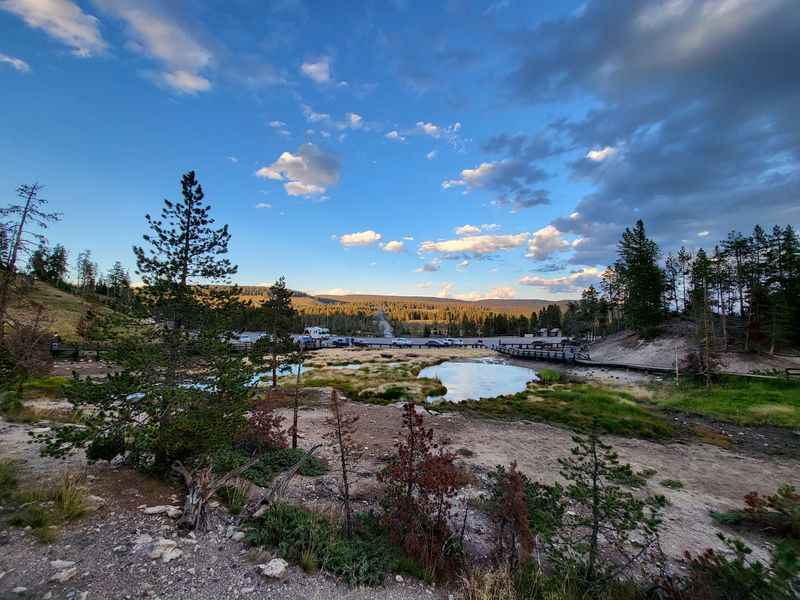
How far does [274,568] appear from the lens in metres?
5.30

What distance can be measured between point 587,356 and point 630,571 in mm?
62384

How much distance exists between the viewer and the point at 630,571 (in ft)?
22.3

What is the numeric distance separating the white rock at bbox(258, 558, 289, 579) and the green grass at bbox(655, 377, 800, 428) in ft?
92.4

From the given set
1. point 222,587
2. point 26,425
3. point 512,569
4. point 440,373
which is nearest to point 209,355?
point 222,587

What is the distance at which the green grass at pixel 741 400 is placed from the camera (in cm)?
2144

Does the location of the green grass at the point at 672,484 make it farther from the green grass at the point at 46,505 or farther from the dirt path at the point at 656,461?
the green grass at the point at 46,505

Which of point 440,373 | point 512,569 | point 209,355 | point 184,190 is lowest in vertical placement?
point 440,373

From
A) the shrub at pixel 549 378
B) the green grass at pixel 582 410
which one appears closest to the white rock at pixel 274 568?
the green grass at pixel 582 410

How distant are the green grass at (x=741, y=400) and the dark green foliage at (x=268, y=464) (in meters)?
26.3

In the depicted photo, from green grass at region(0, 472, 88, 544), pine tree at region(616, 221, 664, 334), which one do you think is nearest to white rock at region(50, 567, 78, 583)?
green grass at region(0, 472, 88, 544)

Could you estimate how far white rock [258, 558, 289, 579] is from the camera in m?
5.19

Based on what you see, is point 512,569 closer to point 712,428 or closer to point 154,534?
point 154,534

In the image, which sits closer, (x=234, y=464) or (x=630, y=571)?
(x=630, y=571)

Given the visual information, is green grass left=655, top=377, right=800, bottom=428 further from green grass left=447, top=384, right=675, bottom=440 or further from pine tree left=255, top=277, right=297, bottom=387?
pine tree left=255, top=277, right=297, bottom=387
